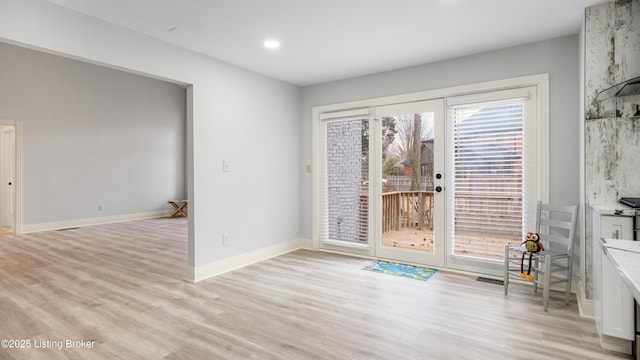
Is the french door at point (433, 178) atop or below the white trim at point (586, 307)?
atop

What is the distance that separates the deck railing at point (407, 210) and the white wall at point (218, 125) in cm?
144

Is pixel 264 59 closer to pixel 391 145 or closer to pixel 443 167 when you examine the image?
pixel 391 145

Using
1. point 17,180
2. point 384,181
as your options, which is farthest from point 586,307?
point 17,180

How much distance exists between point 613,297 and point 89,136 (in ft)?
29.5

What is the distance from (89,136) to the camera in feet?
24.6

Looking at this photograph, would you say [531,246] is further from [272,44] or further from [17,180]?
[17,180]

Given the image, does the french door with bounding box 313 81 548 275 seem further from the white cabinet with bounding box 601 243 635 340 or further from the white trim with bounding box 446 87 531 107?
the white cabinet with bounding box 601 243 635 340

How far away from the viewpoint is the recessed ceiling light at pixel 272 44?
340cm

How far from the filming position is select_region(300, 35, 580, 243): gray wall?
128 inches

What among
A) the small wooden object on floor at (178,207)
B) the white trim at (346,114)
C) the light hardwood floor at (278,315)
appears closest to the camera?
the light hardwood floor at (278,315)

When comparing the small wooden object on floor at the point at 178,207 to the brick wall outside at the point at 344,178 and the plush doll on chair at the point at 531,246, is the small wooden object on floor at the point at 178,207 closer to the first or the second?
the brick wall outside at the point at 344,178

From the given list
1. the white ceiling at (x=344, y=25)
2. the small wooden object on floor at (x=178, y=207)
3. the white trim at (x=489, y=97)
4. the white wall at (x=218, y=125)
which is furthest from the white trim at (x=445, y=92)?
the small wooden object on floor at (x=178, y=207)

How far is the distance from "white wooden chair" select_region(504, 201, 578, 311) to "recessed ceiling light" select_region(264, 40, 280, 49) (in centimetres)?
304

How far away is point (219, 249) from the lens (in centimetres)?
394
